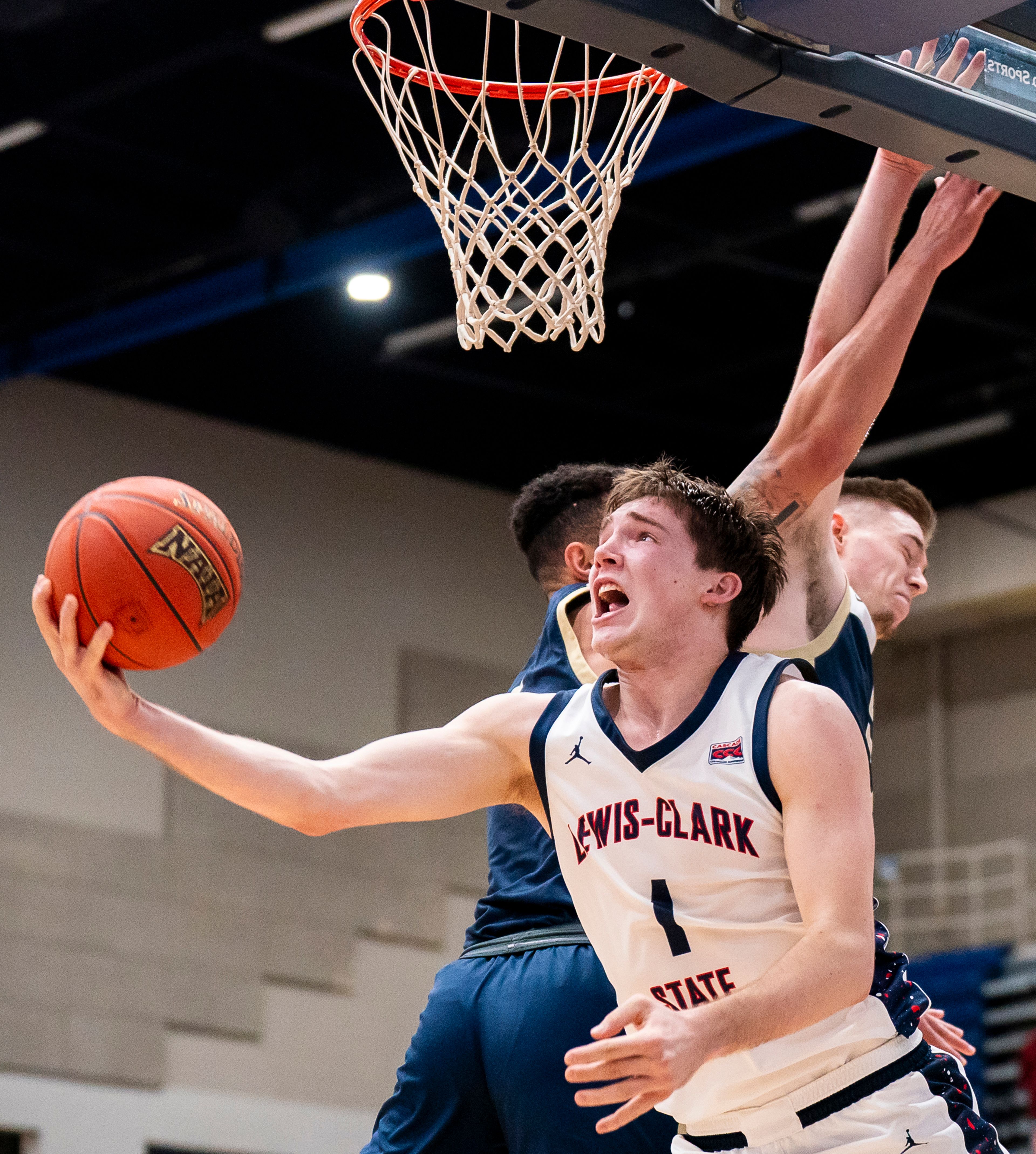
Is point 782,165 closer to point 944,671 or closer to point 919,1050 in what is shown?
point 944,671

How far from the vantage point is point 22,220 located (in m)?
12.0

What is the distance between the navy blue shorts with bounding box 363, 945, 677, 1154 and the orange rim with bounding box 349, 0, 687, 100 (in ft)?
6.70

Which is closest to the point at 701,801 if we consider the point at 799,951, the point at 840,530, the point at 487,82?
the point at 799,951

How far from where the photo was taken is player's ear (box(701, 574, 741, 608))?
10.9 feet

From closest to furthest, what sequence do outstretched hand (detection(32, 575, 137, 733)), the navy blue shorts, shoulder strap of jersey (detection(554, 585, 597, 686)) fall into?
outstretched hand (detection(32, 575, 137, 733)) → the navy blue shorts → shoulder strap of jersey (detection(554, 585, 597, 686))

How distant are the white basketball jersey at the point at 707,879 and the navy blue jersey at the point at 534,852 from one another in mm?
701

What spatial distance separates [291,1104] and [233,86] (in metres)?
7.08

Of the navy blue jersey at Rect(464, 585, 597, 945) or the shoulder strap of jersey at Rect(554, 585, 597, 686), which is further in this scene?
the shoulder strap of jersey at Rect(554, 585, 597, 686)

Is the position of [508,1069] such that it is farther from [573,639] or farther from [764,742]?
[764,742]

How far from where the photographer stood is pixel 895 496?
4.71 meters

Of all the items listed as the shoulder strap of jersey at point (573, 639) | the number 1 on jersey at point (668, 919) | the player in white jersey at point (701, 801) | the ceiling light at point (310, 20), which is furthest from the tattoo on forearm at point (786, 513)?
the ceiling light at point (310, 20)

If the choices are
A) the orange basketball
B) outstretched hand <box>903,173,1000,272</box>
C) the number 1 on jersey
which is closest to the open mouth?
the number 1 on jersey

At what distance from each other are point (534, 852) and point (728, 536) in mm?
1000

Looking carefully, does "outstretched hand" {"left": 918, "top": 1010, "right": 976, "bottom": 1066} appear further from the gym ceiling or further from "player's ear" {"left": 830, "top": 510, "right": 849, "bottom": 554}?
the gym ceiling
